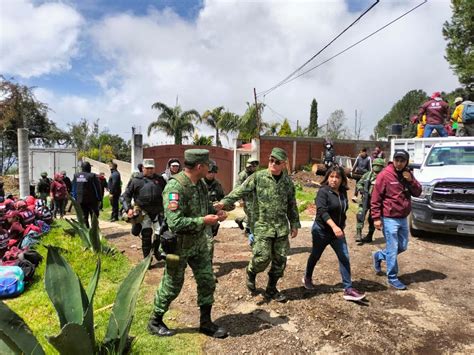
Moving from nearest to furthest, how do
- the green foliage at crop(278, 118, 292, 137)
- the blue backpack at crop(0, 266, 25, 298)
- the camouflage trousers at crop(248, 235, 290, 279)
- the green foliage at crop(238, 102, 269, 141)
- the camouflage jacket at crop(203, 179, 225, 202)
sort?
1. the camouflage trousers at crop(248, 235, 290, 279)
2. the blue backpack at crop(0, 266, 25, 298)
3. the camouflage jacket at crop(203, 179, 225, 202)
4. the green foliage at crop(238, 102, 269, 141)
5. the green foliage at crop(278, 118, 292, 137)

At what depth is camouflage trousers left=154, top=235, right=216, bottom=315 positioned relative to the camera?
10.7 ft

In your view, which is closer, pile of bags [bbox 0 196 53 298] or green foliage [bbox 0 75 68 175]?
pile of bags [bbox 0 196 53 298]

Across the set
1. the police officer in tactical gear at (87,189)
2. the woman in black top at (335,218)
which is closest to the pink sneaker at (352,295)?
the woman in black top at (335,218)

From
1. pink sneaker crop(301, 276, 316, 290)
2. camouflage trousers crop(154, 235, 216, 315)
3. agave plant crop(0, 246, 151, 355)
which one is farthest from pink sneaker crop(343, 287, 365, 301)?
agave plant crop(0, 246, 151, 355)

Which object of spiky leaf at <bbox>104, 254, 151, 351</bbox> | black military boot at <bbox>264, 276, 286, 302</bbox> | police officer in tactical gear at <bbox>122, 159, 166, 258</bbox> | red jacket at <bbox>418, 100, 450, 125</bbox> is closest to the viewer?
spiky leaf at <bbox>104, 254, 151, 351</bbox>

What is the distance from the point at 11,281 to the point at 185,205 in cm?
296

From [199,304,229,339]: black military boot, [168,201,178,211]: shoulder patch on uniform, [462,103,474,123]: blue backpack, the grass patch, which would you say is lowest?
the grass patch

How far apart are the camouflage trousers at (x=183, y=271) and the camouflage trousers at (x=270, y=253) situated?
0.80 meters

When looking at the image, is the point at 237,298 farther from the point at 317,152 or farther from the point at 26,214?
the point at 317,152

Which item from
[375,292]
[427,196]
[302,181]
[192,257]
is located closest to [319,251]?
[375,292]

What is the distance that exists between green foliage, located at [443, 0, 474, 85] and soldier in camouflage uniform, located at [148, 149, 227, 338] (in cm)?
2634

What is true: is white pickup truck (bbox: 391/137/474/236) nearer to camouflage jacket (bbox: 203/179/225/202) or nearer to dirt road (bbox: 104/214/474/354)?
dirt road (bbox: 104/214/474/354)

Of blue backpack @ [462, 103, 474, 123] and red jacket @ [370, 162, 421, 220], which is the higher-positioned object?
blue backpack @ [462, 103, 474, 123]

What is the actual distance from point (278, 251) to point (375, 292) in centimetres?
144
